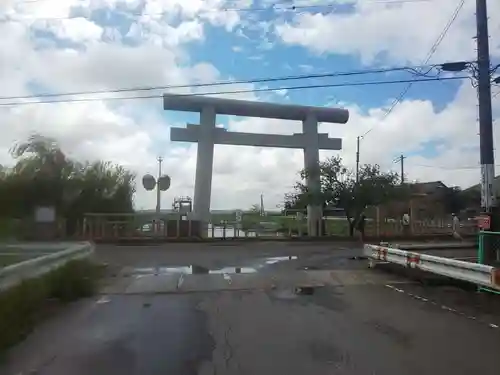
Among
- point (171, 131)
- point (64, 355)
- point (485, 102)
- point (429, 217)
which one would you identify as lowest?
point (64, 355)

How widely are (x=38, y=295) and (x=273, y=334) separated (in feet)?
13.3

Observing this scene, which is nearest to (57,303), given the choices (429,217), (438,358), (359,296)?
(359,296)

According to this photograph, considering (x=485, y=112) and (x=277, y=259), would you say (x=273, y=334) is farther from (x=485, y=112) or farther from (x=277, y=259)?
(x=277, y=259)

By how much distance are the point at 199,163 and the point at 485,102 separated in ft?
67.8

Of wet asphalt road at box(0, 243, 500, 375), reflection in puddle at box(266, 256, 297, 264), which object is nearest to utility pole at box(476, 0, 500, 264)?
wet asphalt road at box(0, 243, 500, 375)

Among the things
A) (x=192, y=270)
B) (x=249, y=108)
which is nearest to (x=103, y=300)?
(x=192, y=270)

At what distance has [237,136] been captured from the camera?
34531mm

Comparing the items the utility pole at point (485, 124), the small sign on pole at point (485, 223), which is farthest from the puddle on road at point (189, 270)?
the utility pole at point (485, 124)

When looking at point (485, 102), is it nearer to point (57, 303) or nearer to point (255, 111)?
point (57, 303)

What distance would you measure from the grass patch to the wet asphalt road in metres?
0.25

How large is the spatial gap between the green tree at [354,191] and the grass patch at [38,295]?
2286 cm

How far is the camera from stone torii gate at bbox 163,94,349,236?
3366cm

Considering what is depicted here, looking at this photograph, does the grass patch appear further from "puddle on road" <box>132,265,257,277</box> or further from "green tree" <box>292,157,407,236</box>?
"green tree" <box>292,157,407,236</box>

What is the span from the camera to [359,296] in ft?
37.5
